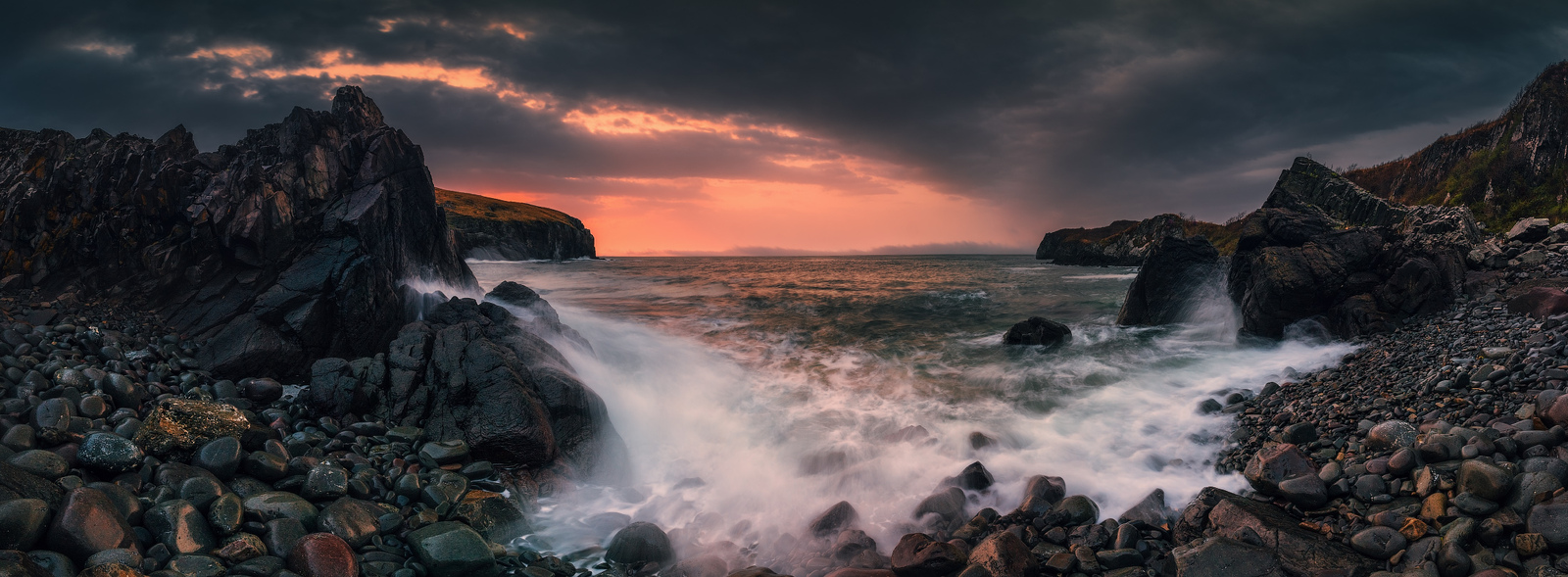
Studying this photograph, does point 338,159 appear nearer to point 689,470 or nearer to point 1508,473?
point 689,470

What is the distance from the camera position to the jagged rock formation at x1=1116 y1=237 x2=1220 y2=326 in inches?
847

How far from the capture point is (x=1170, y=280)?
869 inches

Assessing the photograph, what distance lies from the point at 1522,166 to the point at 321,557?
39.7 meters

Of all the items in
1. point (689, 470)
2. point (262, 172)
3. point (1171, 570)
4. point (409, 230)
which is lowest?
point (689, 470)

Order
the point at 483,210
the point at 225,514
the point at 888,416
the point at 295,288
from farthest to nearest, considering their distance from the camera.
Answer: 1. the point at 483,210
2. the point at 888,416
3. the point at 295,288
4. the point at 225,514

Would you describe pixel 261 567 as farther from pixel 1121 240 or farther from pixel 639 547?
pixel 1121 240

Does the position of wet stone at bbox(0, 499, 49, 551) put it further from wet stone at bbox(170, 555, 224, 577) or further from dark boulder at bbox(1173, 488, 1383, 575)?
dark boulder at bbox(1173, 488, 1383, 575)

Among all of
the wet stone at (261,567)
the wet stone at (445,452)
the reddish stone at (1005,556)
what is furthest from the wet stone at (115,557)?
the reddish stone at (1005,556)

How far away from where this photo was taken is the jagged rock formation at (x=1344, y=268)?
13.6 meters

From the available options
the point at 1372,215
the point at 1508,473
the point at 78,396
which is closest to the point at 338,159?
the point at 78,396

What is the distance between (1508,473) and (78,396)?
17306 mm

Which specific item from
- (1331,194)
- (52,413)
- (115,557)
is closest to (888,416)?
(115,557)

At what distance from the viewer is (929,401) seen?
14.9m

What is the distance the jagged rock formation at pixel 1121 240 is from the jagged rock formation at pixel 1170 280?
2945 centimetres
